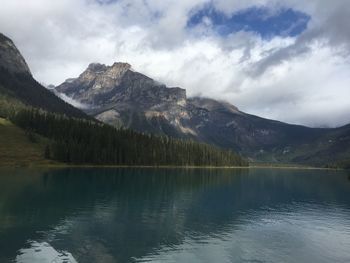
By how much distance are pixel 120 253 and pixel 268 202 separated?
259 feet

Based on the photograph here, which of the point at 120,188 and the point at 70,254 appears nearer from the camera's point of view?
the point at 70,254

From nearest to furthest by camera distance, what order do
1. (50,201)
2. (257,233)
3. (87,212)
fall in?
(257,233), (87,212), (50,201)

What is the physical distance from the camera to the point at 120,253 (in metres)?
54.1

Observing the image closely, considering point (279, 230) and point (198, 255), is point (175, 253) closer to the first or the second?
point (198, 255)

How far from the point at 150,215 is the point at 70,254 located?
34.6m

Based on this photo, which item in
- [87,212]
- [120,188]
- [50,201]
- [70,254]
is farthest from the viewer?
[120,188]

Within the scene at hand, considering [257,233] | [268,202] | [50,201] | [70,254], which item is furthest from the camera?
[268,202]

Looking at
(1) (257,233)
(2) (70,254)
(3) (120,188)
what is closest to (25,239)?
(2) (70,254)

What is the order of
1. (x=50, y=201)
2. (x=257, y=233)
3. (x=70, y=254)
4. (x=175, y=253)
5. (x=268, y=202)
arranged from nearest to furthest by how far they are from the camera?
(x=70, y=254), (x=175, y=253), (x=257, y=233), (x=50, y=201), (x=268, y=202)

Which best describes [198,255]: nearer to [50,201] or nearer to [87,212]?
[87,212]

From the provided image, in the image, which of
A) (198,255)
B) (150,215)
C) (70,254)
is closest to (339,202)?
(150,215)

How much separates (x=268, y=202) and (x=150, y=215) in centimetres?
5098

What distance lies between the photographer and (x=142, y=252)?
55094mm

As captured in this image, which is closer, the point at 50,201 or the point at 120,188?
the point at 50,201
